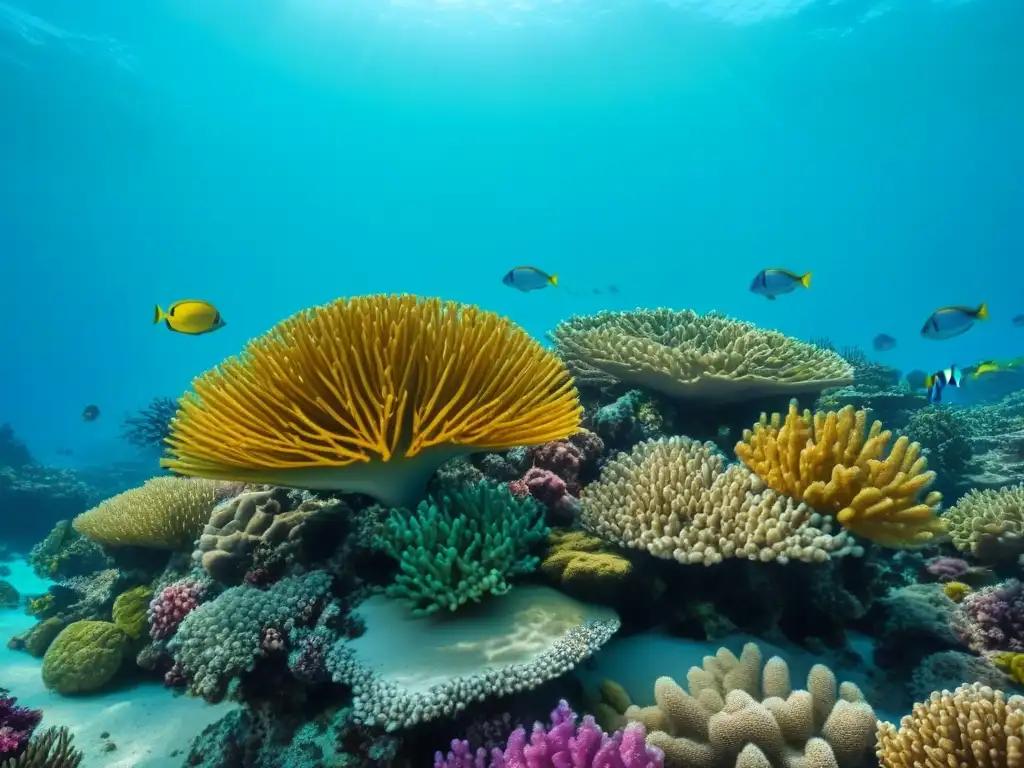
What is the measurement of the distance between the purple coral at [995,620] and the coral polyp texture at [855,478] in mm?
930

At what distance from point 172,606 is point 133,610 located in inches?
57.9

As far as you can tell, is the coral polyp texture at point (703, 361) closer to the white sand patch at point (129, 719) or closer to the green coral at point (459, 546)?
the green coral at point (459, 546)

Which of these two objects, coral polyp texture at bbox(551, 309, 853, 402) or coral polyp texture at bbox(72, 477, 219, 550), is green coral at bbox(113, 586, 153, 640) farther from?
coral polyp texture at bbox(551, 309, 853, 402)

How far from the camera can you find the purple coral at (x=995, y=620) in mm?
3918

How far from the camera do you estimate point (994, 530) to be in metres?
5.05

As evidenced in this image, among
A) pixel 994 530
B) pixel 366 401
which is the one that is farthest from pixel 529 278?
pixel 366 401

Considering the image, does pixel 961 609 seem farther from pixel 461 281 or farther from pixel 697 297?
pixel 461 281

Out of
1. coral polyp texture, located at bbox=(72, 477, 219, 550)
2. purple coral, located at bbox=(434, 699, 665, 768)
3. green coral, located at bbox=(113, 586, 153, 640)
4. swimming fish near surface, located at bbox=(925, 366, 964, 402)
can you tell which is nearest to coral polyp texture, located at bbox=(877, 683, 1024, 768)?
purple coral, located at bbox=(434, 699, 665, 768)

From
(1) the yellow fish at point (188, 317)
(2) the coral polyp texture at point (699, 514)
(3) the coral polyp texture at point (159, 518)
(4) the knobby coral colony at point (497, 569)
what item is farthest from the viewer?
(1) the yellow fish at point (188, 317)

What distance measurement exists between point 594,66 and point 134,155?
5473 centimetres

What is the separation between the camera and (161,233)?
10644 centimetres

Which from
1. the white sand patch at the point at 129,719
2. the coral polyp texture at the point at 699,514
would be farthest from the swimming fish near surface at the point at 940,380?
the white sand patch at the point at 129,719

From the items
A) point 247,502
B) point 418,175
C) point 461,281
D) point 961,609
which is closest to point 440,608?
point 247,502

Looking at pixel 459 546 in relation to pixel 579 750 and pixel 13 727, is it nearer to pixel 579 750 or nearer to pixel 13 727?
pixel 579 750
